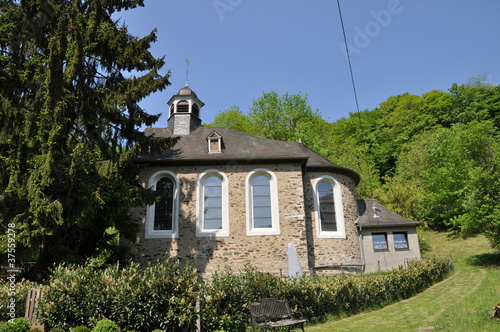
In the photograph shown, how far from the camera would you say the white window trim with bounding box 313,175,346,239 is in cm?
1662

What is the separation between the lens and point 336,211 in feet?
56.4

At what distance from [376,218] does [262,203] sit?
6.61m

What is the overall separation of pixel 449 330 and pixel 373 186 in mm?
27288

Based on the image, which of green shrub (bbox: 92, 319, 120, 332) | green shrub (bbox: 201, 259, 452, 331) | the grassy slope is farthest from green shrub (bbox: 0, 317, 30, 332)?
the grassy slope

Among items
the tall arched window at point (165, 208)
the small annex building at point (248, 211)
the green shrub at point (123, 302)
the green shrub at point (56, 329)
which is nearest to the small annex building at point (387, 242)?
the small annex building at point (248, 211)

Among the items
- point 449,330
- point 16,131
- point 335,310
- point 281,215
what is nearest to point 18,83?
point 16,131

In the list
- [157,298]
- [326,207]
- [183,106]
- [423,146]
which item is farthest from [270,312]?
[423,146]

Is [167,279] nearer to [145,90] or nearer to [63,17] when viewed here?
[145,90]

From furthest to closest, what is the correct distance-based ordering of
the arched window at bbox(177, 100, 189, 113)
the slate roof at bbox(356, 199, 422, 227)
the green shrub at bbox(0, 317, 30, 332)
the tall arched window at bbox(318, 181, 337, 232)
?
the arched window at bbox(177, 100, 189, 113)
the slate roof at bbox(356, 199, 422, 227)
the tall arched window at bbox(318, 181, 337, 232)
the green shrub at bbox(0, 317, 30, 332)

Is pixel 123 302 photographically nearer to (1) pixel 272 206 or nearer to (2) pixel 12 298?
(2) pixel 12 298

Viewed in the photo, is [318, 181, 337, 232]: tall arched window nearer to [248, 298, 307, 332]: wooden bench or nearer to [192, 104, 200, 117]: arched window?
[192, 104, 200, 117]: arched window

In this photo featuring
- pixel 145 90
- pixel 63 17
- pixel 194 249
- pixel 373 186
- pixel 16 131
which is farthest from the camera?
pixel 373 186

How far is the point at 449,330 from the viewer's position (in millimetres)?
6730

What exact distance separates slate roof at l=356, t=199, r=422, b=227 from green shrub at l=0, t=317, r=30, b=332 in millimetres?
14828
